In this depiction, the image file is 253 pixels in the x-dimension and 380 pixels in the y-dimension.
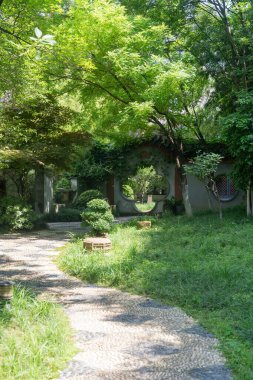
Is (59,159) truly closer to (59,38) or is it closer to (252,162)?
(59,38)

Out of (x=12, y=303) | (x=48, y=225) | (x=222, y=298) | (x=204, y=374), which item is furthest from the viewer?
(x=48, y=225)

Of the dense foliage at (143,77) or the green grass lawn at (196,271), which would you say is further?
the dense foliage at (143,77)

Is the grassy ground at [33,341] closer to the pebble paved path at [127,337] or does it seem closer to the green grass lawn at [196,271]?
the pebble paved path at [127,337]

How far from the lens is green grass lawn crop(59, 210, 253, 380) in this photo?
4238mm

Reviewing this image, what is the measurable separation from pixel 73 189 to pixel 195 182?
22.1 feet

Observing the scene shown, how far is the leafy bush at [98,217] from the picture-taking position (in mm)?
10438

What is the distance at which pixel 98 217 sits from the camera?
34.6ft

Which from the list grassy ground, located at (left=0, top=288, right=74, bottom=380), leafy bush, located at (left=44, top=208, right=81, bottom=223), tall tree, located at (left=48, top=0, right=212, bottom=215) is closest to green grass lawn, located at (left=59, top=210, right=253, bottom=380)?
grassy ground, located at (left=0, top=288, right=74, bottom=380)

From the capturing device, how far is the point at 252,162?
1148 centimetres

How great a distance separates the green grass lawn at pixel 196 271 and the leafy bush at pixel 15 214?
340cm

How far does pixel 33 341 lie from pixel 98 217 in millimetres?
7043

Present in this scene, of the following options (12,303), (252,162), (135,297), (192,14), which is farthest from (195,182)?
(12,303)

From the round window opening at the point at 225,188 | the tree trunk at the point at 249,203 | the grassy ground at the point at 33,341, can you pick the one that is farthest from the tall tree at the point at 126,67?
the grassy ground at the point at 33,341

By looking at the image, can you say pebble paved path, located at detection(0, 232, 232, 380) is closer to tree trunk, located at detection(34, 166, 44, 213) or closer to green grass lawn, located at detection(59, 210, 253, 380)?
green grass lawn, located at detection(59, 210, 253, 380)
